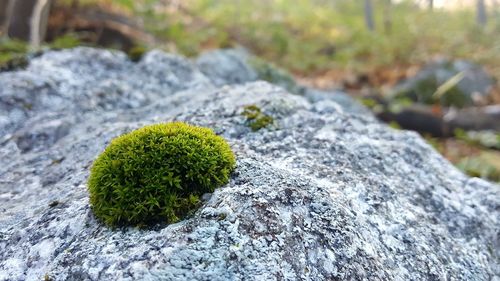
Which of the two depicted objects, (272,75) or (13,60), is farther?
(272,75)

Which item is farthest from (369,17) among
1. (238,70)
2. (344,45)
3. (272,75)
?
(238,70)

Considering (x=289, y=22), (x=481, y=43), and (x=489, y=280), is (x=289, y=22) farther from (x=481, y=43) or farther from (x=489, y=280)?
(x=489, y=280)

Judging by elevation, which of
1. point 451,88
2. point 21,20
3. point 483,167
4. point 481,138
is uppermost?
point 21,20

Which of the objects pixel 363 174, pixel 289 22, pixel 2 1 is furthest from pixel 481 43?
pixel 2 1

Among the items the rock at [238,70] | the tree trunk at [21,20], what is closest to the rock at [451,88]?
the rock at [238,70]

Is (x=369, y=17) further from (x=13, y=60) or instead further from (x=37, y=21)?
(x=13, y=60)

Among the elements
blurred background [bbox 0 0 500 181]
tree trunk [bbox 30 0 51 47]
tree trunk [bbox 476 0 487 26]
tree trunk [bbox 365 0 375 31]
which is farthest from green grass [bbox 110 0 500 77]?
tree trunk [bbox 30 0 51 47]

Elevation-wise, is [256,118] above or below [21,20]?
below

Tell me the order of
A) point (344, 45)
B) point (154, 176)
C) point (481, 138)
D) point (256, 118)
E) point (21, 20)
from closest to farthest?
point (154, 176) → point (256, 118) → point (21, 20) → point (481, 138) → point (344, 45)

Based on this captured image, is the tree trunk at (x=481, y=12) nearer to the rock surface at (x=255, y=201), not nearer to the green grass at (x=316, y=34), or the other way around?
the green grass at (x=316, y=34)
